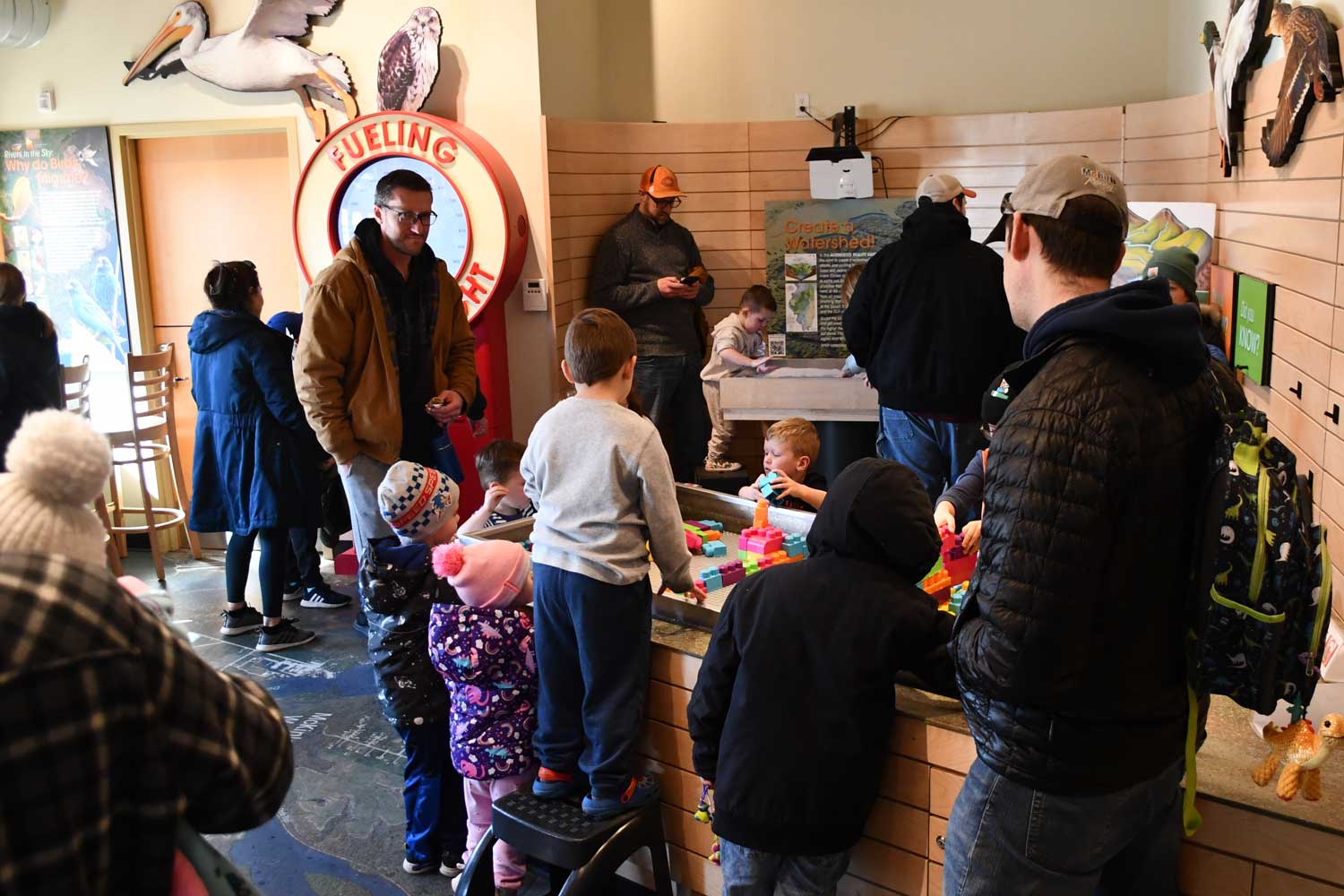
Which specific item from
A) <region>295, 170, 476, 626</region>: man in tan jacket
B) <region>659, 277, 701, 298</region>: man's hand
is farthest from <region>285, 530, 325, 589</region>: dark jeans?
<region>659, 277, 701, 298</region>: man's hand

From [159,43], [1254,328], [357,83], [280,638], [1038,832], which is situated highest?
[159,43]

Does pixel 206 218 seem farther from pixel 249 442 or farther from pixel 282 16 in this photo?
pixel 249 442

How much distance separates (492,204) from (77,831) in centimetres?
423

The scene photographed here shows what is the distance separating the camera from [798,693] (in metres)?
2.10

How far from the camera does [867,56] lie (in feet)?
19.9

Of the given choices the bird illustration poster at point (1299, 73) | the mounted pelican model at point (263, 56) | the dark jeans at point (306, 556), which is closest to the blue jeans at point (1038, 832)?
the bird illustration poster at point (1299, 73)

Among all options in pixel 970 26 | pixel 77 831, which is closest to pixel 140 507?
pixel 970 26

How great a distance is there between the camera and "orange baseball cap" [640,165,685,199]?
18.4 feet

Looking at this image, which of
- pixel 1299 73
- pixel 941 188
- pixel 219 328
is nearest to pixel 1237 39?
pixel 1299 73

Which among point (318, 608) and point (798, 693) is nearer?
point (798, 693)

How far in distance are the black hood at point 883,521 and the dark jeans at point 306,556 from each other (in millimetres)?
3558

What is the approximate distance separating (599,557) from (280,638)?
2635 millimetres

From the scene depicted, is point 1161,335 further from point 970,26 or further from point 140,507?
point 140,507

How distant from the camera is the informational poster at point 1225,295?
433cm
